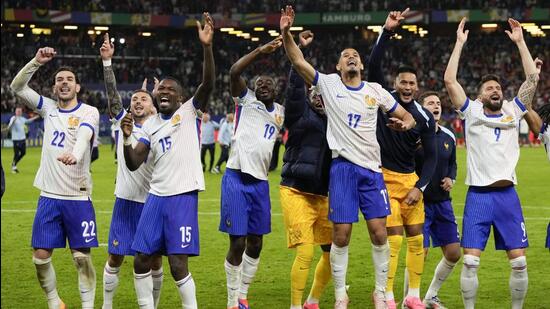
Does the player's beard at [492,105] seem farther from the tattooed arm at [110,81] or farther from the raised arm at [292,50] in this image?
the tattooed arm at [110,81]

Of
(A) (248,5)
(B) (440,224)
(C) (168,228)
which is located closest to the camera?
(C) (168,228)

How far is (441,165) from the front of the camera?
1045cm

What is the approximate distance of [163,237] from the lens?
8.40 metres

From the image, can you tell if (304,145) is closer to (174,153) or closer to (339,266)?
(339,266)

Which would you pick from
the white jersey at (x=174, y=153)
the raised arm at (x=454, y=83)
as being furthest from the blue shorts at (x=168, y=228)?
the raised arm at (x=454, y=83)

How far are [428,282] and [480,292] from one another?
2.72ft

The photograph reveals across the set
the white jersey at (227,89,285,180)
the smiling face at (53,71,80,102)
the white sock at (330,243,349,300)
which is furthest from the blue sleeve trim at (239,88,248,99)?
the white sock at (330,243,349,300)

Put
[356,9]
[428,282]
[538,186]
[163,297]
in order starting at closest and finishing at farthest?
[163,297] < [428,282] < [538,186] < [356,9]

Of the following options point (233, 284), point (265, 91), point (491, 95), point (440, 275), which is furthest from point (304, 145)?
point (440, 275)

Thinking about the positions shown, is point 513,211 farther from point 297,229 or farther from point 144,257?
point 144,257

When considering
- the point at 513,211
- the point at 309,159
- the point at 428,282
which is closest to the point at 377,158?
the point at 309,159

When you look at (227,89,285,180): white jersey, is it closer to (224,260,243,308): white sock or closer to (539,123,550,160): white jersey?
(224,260,243,308): white sock

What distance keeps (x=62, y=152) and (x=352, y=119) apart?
2.92m

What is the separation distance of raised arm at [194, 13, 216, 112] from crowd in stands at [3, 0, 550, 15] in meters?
52.2
